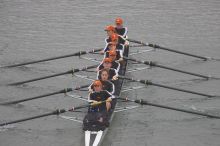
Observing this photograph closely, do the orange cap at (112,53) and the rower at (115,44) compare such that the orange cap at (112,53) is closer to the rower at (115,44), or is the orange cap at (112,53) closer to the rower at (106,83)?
the rower at (115,44)

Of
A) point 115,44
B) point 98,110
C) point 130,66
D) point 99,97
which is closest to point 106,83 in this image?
point 99,97

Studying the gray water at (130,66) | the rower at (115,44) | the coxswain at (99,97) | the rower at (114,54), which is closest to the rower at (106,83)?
the coxswain at (99,97)

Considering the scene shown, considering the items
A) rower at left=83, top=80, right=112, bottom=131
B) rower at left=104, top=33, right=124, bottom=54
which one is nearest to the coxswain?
rower at left=83, top=80, right=112, bottom=131

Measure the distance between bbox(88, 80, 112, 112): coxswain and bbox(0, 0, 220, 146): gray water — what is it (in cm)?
104

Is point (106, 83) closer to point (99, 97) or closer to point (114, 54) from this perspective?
point (99, 97)

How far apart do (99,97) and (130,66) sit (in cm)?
637

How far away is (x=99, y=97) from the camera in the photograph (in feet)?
70.9

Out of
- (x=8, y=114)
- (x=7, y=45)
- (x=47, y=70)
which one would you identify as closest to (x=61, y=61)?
(x=47, y=70)

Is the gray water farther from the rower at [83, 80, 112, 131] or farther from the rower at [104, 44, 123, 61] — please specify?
the rower at [104, 44, 123, 61]

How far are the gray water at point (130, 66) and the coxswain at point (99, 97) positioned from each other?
40.9 inches

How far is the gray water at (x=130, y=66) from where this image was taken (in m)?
21.8

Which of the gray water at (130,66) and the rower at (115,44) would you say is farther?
the rower at (115,44)

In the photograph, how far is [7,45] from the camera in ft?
103

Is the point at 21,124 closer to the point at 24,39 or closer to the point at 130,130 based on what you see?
the point at 130,130
